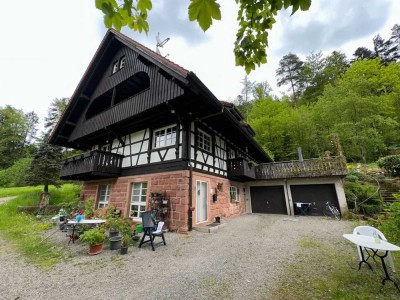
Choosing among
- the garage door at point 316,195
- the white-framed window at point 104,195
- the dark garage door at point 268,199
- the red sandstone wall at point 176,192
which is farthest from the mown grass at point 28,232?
the garage door at point 316,195

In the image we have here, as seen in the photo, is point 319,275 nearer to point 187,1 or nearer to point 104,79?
point 187,1

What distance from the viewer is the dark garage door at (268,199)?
→ 41.1ft

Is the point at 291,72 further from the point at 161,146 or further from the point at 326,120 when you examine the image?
the point at 161,146

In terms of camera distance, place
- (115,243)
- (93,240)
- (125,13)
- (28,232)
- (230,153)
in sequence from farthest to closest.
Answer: (230,153) < (28,232) < (115,243) < (93,240) < (125,13)

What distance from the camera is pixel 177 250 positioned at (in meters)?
4.91

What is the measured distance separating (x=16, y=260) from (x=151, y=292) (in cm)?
432

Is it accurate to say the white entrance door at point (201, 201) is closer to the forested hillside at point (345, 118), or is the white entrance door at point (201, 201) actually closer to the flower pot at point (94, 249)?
the flower pot at point (94, 249)

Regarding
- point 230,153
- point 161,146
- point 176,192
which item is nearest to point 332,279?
point 176,192

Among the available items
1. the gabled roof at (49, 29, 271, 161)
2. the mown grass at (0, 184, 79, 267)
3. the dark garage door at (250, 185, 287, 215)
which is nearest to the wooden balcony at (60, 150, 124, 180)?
the gabled roof at (49, 29, 271, 161)

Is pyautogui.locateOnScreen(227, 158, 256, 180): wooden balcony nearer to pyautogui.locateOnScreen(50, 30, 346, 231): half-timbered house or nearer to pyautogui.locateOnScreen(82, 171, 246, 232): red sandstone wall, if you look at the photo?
pyautogui.locateOnScreen(50, 30, 346, 231): half-timbered house

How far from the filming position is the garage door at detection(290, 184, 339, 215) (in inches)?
433

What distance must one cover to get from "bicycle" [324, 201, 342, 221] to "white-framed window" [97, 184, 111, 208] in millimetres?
12630

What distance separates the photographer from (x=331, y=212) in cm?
1033

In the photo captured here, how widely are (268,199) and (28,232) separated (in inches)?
529
